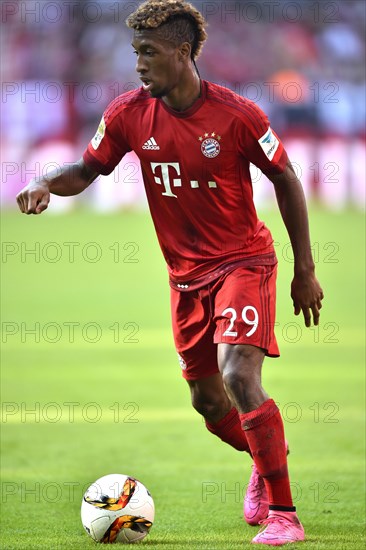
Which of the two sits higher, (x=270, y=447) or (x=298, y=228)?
(x=298, y=228)

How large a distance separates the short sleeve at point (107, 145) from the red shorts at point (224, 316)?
75cm

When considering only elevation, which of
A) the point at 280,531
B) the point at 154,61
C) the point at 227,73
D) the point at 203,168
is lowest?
the point at 227,73

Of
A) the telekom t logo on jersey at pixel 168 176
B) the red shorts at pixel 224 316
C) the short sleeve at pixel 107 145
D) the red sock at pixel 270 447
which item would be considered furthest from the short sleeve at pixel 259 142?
the red sock at pixel 270 447

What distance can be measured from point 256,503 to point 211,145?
188 cm

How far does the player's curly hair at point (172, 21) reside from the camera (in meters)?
5.38

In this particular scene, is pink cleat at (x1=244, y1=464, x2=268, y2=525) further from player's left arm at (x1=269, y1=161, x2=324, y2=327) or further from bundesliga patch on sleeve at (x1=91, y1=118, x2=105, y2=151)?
bundesliga patch on sleeve at (x1=91, y1=118, x2=105, y2=151)

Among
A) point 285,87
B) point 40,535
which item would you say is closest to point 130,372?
point 40,535

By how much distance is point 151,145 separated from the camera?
5.62 m

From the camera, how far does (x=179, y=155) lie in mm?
5551

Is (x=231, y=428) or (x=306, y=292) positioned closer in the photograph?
(x=306, y=292)

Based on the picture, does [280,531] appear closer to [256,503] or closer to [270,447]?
[270,447]

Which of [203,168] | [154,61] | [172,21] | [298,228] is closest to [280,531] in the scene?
[298,228]

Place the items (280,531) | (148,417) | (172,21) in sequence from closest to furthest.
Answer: (280,531) < (172,21) < (148,417)

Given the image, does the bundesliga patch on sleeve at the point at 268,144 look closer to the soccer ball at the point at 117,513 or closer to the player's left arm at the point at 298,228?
the player's left arm at the point at 298,228
